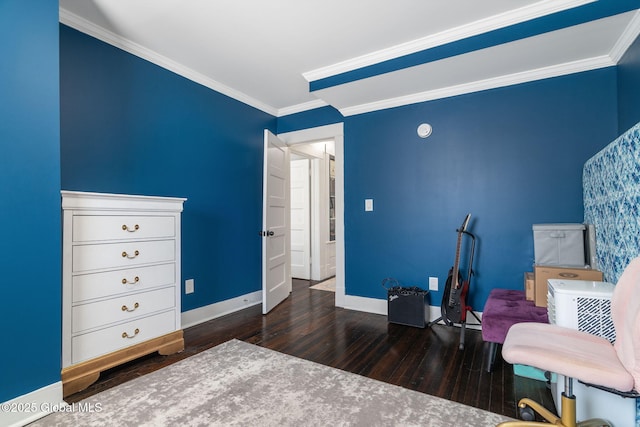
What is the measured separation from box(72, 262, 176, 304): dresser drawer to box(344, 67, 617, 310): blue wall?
2.06 metres

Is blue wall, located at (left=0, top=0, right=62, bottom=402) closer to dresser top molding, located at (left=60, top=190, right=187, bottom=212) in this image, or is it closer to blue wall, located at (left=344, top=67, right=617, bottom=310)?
dresser top molding, located at (left=60, top=190, right=187, bottom=212)

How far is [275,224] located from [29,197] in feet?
7.69

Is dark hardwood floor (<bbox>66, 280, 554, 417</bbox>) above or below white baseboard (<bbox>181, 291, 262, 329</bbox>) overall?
below

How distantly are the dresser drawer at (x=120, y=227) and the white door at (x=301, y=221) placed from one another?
3.09 metres

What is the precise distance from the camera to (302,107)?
159 inches

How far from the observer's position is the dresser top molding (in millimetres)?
1828

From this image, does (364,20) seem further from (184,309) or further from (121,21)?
(184,309)

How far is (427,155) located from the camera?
128 inches

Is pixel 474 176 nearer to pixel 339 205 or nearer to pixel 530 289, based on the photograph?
pixel 530 289

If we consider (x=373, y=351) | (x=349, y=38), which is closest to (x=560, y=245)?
(x=373, y=351)

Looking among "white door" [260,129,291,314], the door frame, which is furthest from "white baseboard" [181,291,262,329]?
the door frame

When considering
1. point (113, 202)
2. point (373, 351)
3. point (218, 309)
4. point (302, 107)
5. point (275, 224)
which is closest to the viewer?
point (113, 202)

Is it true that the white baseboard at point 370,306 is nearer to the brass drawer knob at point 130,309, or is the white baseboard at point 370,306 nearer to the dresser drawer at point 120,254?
the dresser drawer at point 120,254

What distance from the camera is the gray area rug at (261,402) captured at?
1.57 m
